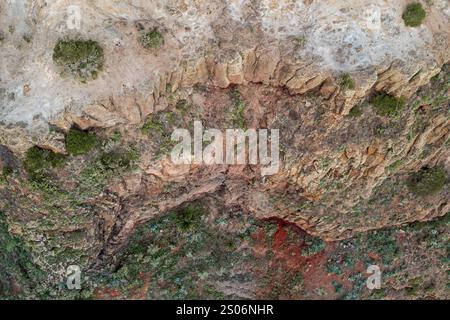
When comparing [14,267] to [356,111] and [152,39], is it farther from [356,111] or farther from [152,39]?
[356,111]

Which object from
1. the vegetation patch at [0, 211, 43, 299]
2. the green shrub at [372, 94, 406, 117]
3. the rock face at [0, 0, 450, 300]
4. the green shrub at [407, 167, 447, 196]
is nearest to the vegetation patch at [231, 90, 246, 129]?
the rock face at [0, 0, 450, 300]

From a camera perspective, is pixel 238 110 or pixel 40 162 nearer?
pixel 40 162

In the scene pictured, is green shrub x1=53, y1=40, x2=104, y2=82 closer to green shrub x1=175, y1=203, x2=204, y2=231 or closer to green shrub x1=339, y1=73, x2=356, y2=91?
green shrub x1=175, y1=203, x2=204, y2=231

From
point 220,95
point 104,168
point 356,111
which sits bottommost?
point 104,168

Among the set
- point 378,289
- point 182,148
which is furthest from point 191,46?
point 378,289

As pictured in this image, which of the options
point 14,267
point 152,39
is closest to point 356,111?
point 152,39
